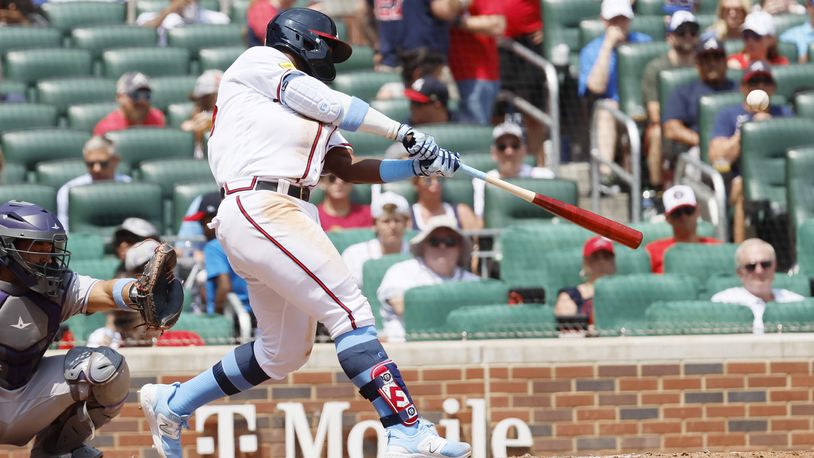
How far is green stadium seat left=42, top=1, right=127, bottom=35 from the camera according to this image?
10.5 meters

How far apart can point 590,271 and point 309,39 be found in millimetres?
2665

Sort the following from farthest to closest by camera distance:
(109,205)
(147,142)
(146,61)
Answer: (146,61) → (147,142) → (109,205)

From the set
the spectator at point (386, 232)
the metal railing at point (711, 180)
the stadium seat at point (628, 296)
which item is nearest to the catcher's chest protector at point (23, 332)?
the spectator at point (386, 232)

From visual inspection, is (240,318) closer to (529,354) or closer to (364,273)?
(364,273)

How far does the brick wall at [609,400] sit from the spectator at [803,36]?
4.40 meters

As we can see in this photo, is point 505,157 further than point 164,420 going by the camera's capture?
Yes

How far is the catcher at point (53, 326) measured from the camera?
4715 mm

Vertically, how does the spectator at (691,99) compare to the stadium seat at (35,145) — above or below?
above

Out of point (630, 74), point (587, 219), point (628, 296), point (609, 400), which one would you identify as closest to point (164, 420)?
point (587, 219)

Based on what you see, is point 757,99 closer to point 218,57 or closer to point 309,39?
point 309,39

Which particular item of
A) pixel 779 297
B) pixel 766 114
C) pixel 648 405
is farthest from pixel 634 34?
pixel 648 405

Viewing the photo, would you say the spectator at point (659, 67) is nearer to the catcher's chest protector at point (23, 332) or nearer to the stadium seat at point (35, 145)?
the stadium seat at point (35, 145)

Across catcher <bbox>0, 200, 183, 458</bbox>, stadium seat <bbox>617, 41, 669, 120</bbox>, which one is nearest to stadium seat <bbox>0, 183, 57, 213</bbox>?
catcher <bbox>0, 200, 183, 458</bbox>

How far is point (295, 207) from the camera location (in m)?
4.66
